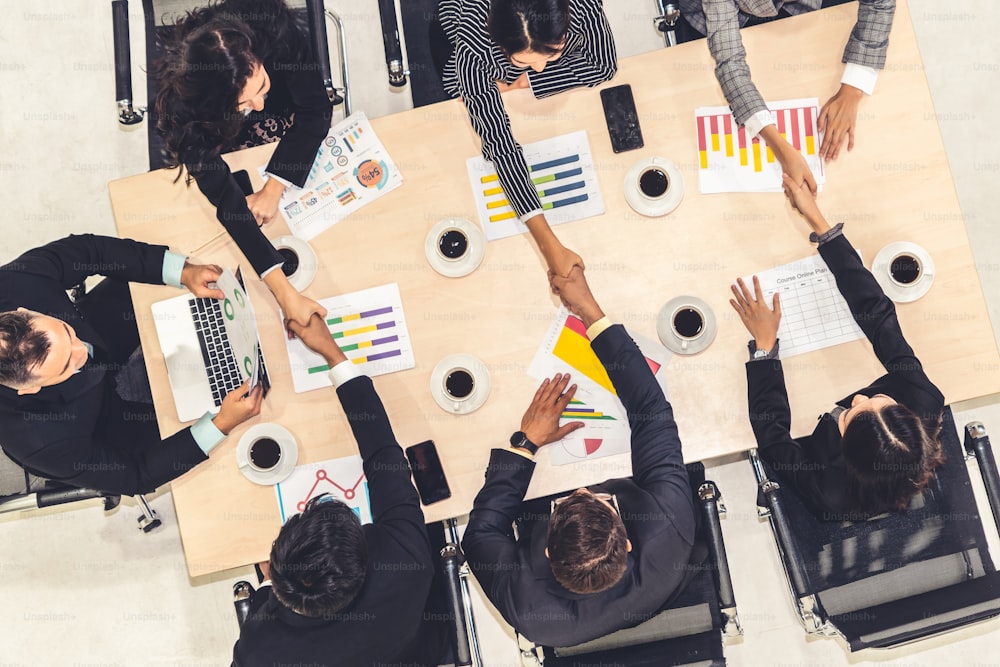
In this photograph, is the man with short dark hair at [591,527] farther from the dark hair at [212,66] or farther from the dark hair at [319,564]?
the dark hair at [212,66]

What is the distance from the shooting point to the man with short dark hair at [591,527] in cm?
173

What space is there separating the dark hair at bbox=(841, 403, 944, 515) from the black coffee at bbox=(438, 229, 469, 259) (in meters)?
1.07

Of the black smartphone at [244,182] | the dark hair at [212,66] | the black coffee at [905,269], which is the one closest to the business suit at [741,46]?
the black coffee at [905,269]

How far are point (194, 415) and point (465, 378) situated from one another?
743 mm

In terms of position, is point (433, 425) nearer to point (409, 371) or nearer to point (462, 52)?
point (409, 371)

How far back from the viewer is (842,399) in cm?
195

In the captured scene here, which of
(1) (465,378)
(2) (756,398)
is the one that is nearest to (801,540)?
(2) (756,398)

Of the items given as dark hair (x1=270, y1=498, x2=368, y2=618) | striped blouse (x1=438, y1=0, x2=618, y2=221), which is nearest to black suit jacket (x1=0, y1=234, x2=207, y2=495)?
dark hair (x1=270, y1=498, x2=368, y2=618)

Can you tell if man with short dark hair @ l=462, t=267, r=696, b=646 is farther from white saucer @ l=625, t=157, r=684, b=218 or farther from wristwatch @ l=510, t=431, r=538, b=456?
white saucer @ l=625, t=157, r=684, b=218

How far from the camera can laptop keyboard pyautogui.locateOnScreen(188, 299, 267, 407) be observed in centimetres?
203

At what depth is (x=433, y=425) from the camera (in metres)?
2.00

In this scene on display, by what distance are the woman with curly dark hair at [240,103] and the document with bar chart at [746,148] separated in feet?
3.43

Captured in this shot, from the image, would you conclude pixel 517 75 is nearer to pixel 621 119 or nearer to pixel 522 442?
pixel 621 119

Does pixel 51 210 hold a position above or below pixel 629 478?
above
